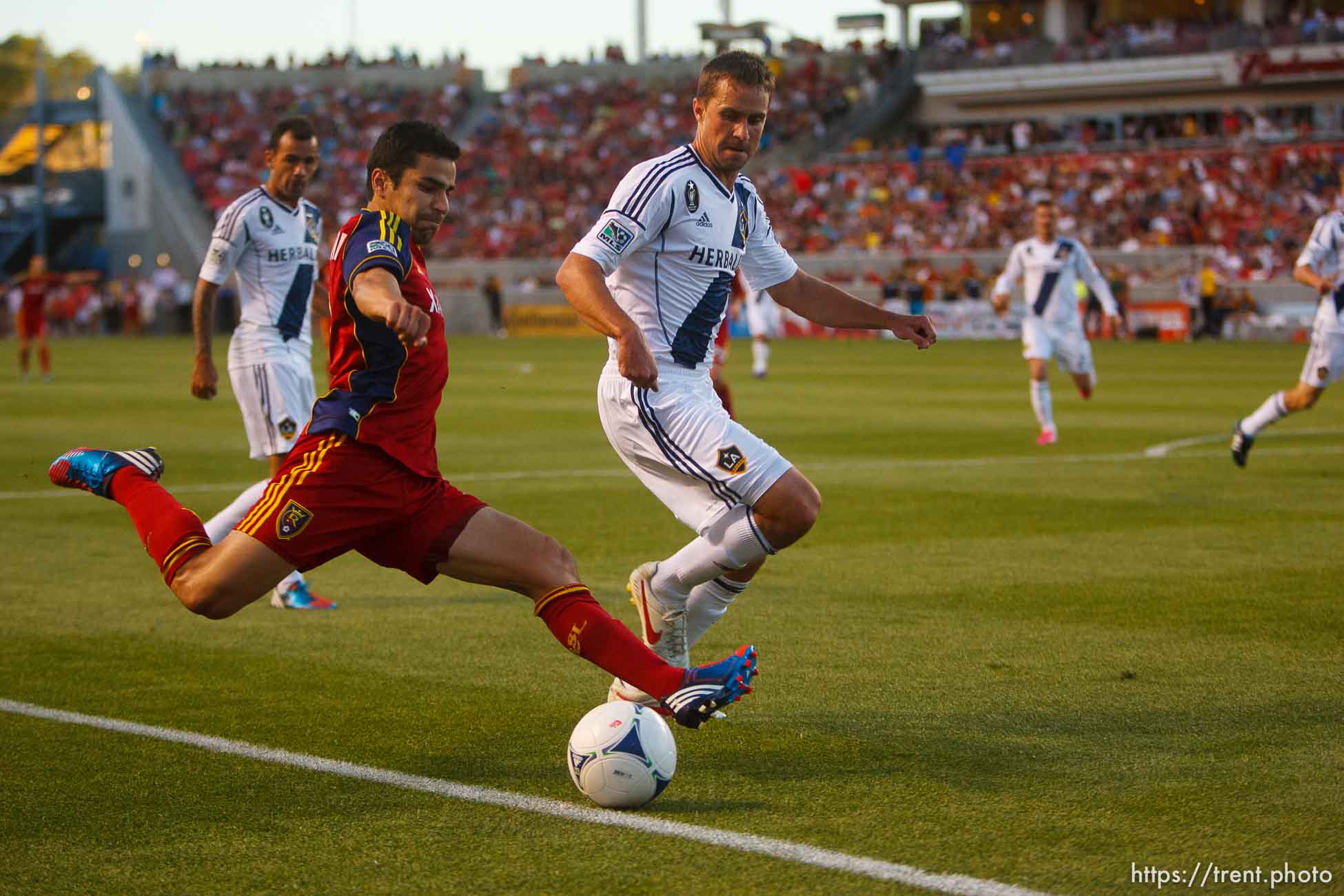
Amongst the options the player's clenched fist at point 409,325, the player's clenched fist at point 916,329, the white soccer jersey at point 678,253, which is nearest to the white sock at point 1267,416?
the player's clenched fist at point 916,329

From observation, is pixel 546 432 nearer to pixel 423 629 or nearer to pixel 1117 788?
pixel 423 629

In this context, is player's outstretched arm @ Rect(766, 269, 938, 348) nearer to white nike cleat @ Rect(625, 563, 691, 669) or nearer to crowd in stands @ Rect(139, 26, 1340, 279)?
white nike cleat @ Rect(625, 563, 691, 669)

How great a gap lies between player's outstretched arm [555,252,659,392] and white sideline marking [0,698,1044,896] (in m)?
1.39

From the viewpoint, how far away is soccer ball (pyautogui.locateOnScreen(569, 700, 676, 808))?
484cm

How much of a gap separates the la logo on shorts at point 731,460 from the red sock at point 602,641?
83cm

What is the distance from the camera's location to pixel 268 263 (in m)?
9.34

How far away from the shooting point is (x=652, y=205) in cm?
603

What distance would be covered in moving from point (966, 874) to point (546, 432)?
582 inches

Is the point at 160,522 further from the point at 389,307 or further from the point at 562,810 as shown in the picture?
the point at 562,810

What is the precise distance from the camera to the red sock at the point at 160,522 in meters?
5.57

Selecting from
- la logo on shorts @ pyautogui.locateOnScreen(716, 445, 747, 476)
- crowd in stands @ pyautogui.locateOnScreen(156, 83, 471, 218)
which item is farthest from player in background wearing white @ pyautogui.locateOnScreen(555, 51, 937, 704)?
crowd in stands @ pyautogui.locateOnScreen(156, 83, 471, 218)

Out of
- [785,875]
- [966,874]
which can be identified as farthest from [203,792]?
[966,874]

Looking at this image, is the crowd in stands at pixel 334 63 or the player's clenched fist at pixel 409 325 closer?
the player's clenched fist at pixel 409 325

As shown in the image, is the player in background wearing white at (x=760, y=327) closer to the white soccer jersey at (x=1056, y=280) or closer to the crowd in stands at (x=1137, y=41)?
the white soccer jersey at (x=1056, y=280)
